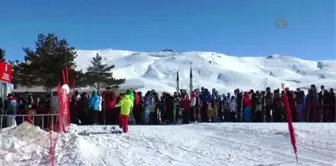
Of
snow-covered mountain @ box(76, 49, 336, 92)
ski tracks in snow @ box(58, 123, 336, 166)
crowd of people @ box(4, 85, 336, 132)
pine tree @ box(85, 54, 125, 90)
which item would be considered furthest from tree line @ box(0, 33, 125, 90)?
snow-covered mountain @ box(76, 49, 336, 92)

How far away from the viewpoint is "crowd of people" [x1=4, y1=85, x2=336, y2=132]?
1906 cm

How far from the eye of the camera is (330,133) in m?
15.0

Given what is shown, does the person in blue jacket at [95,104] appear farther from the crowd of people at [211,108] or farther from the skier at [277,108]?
the skier at [277,108]

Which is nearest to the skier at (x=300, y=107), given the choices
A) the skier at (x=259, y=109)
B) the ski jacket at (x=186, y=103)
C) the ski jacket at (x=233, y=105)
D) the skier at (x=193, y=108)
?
the skier at (x=259, y=109)

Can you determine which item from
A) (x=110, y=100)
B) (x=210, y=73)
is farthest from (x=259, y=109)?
(x=210, y=73)

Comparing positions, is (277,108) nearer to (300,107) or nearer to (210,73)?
(300,107)

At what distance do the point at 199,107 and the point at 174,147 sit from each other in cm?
710

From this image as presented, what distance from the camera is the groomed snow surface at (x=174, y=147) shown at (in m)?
11.2

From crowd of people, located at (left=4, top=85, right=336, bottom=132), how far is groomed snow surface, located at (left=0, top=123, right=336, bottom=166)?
269cm

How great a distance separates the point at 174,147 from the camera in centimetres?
1327

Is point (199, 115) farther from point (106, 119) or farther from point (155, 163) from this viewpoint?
point (155, 163)

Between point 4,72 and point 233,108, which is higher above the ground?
point 4,72

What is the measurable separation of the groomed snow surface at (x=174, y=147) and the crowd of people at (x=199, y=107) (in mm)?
2688

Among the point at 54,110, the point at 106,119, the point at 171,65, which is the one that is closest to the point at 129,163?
the point at 54,110
